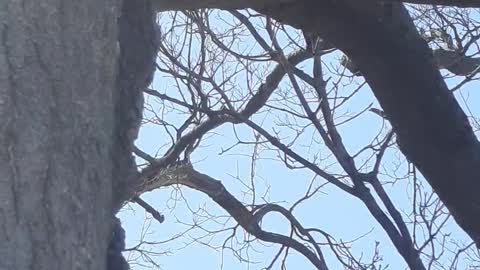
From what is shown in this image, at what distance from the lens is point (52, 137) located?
111 centimetres

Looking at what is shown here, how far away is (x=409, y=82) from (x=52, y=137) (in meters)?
2.26

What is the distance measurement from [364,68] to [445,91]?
0.26 meters

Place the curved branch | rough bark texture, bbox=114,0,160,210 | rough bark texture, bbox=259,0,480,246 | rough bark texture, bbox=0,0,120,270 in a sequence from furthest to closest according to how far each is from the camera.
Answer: the curved branch → rough bark texture, bbox=259,0,480,246 → rough bark texture, bbox=114,0,160,210 → rough bark texture, bbox=0,0,120,270

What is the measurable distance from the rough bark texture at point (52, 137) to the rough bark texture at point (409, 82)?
209cm

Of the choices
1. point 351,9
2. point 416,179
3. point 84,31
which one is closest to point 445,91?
point 351,9

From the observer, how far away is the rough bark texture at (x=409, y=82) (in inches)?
127

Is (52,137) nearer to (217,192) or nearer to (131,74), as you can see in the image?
A: (131,74)

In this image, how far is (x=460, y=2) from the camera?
3.20 metres

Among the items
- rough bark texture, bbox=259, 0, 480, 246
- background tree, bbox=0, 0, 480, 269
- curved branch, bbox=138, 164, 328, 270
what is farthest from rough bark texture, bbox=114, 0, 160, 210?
curved branch, bbox=138, 164, 328, 270

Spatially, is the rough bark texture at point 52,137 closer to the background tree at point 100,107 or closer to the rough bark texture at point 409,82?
the background tree at point 100,107

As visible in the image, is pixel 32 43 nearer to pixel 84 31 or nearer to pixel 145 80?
pixel 84 31

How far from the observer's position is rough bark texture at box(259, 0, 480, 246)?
322 centimetres

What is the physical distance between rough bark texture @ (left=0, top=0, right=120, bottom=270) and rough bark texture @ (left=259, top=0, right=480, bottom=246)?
2.09 m

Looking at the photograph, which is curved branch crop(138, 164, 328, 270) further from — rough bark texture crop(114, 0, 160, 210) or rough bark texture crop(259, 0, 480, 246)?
rough bark texture crop(114, 0, 160, 210)
